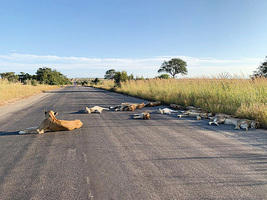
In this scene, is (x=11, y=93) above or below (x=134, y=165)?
above

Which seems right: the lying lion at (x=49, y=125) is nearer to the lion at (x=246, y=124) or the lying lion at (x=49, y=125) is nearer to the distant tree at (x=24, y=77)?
the lion at (x=246, y=124)

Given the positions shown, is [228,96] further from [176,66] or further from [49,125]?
[176,66]

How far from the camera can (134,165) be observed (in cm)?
312

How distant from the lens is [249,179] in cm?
266

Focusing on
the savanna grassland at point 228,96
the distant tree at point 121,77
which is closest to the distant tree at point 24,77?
the distant tree at point 121,77

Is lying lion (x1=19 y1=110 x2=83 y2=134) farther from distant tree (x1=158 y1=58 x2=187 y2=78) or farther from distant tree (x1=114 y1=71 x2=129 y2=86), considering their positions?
distant tree (x1=158 y1=58 x2=187 y2=78)

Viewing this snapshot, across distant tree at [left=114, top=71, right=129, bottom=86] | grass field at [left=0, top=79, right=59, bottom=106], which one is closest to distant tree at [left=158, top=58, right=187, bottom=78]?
distant tree at [left=114, top=71, right=129, bottom=86]

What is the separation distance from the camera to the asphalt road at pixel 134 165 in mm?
2365

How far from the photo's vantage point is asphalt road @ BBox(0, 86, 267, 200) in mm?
2365

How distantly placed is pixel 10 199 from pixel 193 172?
244 centimetres

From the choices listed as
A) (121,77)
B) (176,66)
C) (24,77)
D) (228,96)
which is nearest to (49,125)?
(228,96)

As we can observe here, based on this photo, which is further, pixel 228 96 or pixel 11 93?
pixel 11 93

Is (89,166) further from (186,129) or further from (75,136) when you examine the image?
(186,129)

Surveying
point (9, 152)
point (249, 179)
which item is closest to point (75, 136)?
point (9, 152)
